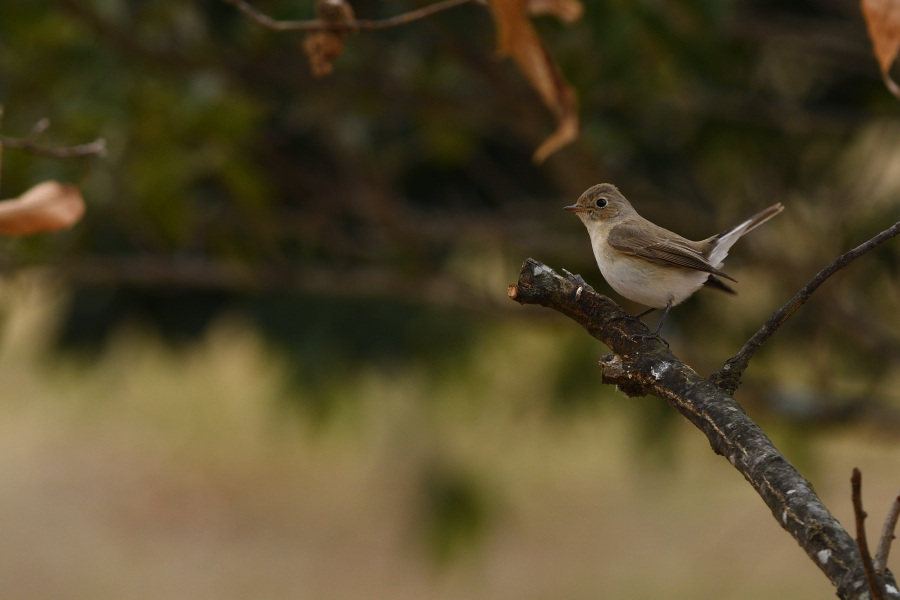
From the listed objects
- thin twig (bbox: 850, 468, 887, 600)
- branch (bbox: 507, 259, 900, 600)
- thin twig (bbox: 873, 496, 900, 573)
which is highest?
thin twig (bbox: 850, 468, 887, 600)

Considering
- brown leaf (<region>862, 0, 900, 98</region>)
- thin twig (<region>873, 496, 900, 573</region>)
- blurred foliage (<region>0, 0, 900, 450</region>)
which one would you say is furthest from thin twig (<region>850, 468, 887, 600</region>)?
blurred foliage (<region>0, 0, 900, 450</region>)

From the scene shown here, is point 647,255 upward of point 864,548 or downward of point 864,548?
downward

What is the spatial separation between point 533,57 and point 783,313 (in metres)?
1.04

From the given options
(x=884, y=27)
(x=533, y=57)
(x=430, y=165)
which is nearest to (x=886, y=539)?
(x=884, y=27)

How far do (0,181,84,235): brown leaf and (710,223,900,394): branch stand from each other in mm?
1327

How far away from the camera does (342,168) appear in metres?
5.93

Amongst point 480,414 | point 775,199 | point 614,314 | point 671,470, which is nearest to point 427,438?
→ point 480,414

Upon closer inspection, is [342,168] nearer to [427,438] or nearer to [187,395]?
[427,438]

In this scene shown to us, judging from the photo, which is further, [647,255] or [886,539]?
[647,255]

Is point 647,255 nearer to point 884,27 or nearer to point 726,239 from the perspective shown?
point 726,239

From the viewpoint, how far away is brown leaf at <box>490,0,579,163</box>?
7.05ft

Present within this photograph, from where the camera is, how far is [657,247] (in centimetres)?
262

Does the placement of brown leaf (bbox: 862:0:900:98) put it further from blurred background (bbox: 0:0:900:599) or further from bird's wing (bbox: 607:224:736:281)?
blurred background (bbox: 0:0:900:599)

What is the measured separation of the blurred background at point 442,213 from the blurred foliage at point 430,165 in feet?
0.07
